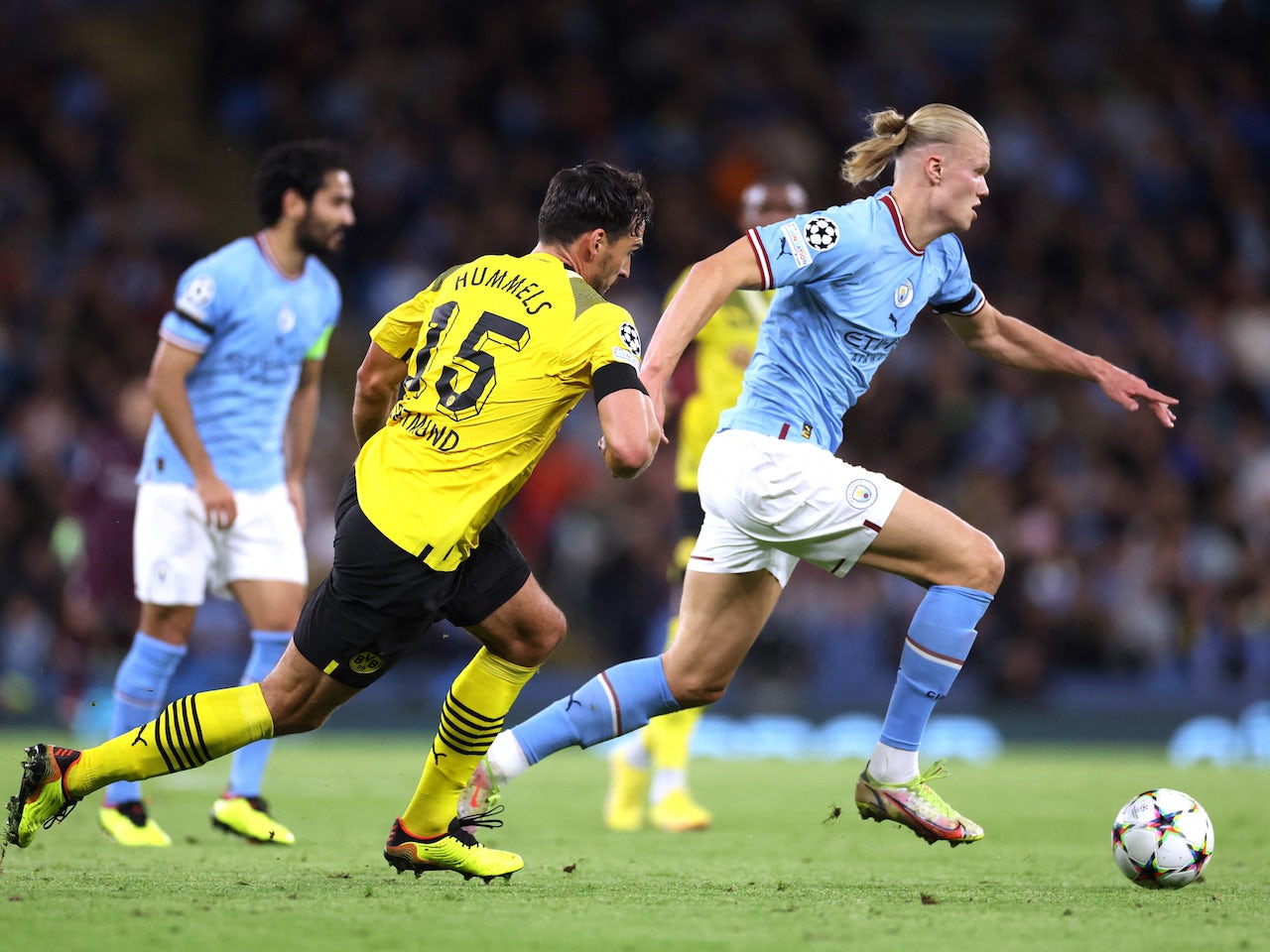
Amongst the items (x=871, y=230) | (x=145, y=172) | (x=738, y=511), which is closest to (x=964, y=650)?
(x=738, y=511)

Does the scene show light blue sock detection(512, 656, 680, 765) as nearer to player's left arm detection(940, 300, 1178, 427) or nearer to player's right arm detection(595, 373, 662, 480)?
player's right arm detection(595, 373, 662, 480)

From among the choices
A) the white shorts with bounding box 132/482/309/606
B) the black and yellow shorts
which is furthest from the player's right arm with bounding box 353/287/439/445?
the white shorts with bounding box 132/482/309/606

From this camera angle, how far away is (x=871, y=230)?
5609 millimetres

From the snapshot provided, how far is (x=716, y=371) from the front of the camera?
26.3ft

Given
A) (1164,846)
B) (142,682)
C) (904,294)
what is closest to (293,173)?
(142,682)

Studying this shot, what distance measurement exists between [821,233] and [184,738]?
100 inches

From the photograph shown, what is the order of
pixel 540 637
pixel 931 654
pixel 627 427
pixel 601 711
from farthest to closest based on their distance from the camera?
pixel 601 711 → pixel 931 654 → pixel 540 637 → pixel 627 427

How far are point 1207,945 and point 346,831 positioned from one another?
404 cm

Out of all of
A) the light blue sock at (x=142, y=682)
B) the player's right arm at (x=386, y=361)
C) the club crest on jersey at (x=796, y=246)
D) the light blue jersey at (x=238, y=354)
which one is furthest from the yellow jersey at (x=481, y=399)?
the light blue sock at (x=142, y=682)

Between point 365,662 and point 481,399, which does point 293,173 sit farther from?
point 365,662

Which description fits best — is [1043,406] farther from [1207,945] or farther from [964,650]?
[1207,945]

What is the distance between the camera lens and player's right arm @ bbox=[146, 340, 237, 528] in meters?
6.63

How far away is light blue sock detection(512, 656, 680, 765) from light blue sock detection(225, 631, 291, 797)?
1546 millimetres

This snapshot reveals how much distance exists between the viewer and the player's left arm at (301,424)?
7.35 meters
